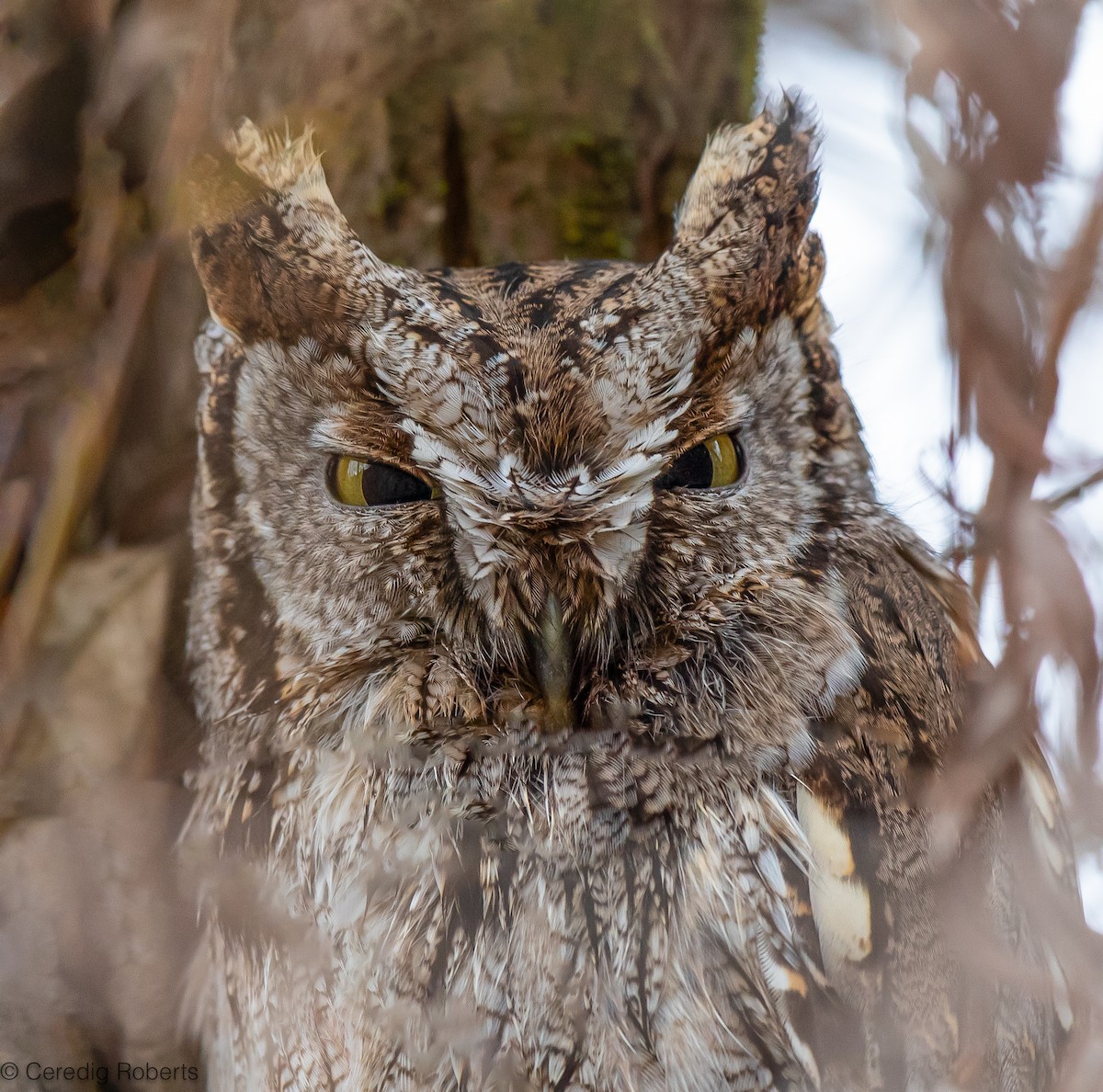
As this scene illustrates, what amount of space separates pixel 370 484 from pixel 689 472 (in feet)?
1.38

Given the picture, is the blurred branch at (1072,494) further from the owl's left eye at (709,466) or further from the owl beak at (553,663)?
the owl beak at (553,663)

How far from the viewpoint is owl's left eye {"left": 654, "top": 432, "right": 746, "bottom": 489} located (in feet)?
4.36

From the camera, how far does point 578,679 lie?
1382mm

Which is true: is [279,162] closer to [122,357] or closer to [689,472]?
[122,357]

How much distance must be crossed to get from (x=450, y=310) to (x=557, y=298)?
15 centimetres

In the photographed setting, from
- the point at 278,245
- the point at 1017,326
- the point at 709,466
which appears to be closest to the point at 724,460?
the point at 709,466

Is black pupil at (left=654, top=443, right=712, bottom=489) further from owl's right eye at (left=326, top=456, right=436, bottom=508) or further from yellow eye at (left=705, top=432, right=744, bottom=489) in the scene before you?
owl's right eye at (left=326, top=456, right=436, bottom=508)

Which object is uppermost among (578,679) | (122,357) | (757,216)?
(757,216)

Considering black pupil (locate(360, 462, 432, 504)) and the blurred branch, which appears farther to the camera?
black pupil (locate(360, 462, 432, 504))

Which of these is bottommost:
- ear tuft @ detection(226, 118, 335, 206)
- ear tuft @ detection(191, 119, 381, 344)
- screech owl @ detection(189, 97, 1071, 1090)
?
screech owl @ detection(189, 97, 1071, 1090)

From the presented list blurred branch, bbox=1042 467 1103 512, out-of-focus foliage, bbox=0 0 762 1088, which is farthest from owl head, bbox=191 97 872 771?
blurred branch, bbox=1042 467 1103 512

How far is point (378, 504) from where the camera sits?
136 cm

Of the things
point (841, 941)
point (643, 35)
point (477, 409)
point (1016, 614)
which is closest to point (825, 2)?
point (477, 409)

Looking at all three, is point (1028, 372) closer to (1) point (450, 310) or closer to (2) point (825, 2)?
(2) point (825, 2)
